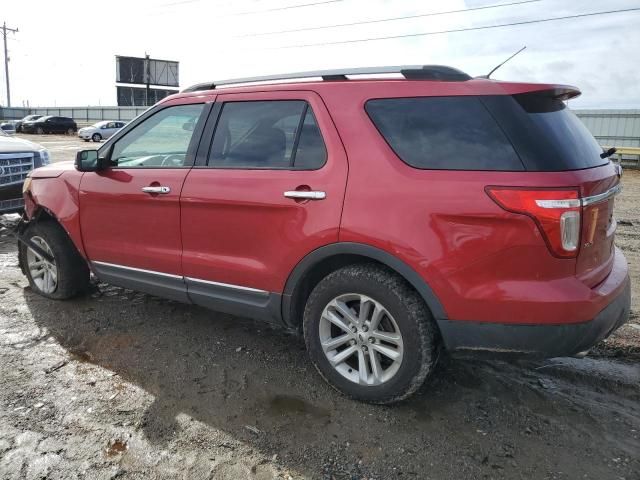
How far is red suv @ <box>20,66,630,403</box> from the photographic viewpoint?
2.54 meters

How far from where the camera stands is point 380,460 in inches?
103

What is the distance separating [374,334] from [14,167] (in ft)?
21.5

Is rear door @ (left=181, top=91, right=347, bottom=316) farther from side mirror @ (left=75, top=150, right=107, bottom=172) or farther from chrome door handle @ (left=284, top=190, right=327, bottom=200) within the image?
side mirror @ (left=75, top=150, right=107, bottom=172)

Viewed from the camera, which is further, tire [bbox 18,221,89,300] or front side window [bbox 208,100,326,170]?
tire [bbox 18,221,89,300]

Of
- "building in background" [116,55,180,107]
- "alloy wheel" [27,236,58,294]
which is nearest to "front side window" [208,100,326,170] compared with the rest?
"alloy wheel" [27,236,58,294]

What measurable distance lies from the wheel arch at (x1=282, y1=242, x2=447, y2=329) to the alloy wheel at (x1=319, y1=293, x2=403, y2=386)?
0.23 metres

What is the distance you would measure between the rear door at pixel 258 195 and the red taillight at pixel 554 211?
0.94m

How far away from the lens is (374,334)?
9.70 feet

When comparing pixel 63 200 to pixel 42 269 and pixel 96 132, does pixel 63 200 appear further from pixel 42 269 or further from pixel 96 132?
pixel 96 132

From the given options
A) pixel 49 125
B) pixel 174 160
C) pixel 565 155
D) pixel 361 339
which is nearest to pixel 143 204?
pixel 174 160

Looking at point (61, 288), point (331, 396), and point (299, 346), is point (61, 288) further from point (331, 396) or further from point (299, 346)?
point (331, 396)

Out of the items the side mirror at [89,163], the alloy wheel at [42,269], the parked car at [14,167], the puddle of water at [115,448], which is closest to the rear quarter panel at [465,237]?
the puddle of water at [115,448]

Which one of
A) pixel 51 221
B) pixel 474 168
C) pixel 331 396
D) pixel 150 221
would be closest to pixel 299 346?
pixel 331 396

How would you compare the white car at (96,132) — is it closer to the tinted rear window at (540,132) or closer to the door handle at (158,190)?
the door handle at (158,190)
